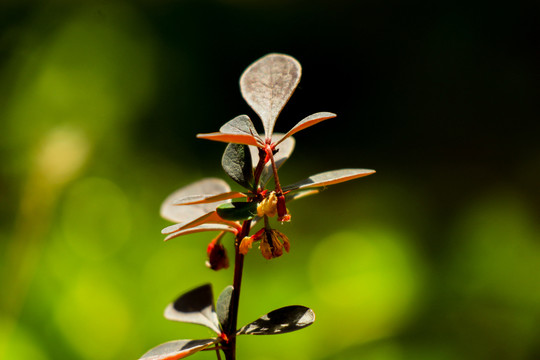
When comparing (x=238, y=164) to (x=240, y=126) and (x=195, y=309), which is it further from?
(x=195, y=309)

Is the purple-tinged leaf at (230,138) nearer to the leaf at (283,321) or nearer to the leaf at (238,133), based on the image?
the leaf at (238,133)

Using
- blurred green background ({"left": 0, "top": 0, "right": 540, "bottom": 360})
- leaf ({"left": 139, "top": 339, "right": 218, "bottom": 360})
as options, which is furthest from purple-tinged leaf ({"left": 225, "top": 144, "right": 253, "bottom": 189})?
blurred green background ({"left": 0, "top": 0, "right": 540, "bottom": 360})

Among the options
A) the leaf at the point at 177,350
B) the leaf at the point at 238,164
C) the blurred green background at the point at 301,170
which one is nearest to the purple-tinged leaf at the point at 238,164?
the leaf at the point at 238,164

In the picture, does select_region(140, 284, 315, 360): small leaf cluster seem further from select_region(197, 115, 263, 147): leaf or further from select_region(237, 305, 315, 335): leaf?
select_region(197, 115, 263, 147): leaf

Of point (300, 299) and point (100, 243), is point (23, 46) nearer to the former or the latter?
point (100, 243)

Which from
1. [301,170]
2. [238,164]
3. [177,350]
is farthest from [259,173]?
[301,170]

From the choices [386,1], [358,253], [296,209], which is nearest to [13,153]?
[296,209]
